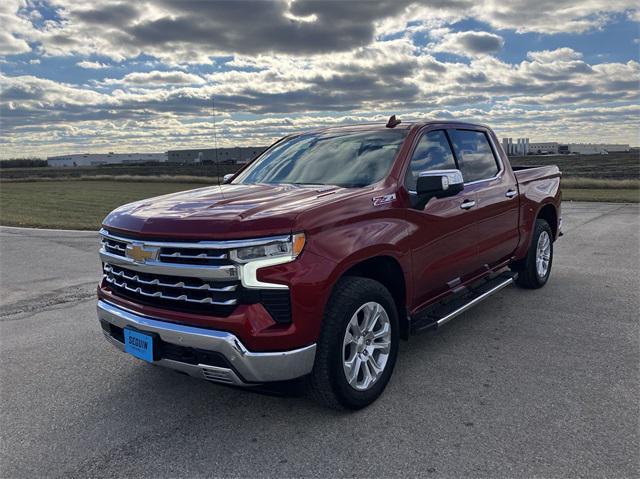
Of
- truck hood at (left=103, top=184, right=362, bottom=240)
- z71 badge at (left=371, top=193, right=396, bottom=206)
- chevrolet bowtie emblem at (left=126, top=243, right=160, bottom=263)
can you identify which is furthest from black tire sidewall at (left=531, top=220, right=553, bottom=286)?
chevrolet bowtie emblem at (left=126, top=243, right=160, bottom=263)

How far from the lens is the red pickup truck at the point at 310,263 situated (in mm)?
2969

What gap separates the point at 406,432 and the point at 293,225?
1411 millimetres

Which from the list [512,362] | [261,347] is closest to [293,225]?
[261,347]

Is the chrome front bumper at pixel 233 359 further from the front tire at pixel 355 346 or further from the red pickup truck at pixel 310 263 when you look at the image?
the front tire at pixel 355 346

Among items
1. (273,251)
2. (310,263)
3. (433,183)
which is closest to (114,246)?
(273,251)

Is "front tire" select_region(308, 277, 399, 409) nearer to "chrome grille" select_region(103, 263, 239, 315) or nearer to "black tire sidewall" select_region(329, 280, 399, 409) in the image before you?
"black tire sidewall" select_region(329, 280, 399, 409)

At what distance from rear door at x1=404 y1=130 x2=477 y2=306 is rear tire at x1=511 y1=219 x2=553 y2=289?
1.64 m

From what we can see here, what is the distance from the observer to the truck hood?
2.98 meters

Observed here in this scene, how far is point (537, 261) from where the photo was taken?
20.6 ft

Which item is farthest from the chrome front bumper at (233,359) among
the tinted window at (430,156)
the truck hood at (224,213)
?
the tinted window at (430,156)

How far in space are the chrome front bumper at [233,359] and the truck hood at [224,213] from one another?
0.55m

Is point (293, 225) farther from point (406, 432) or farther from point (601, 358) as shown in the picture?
point (601, 358)

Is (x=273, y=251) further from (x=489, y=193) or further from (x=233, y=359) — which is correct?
(x=489, y=193)

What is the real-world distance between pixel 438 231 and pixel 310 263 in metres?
1.52
